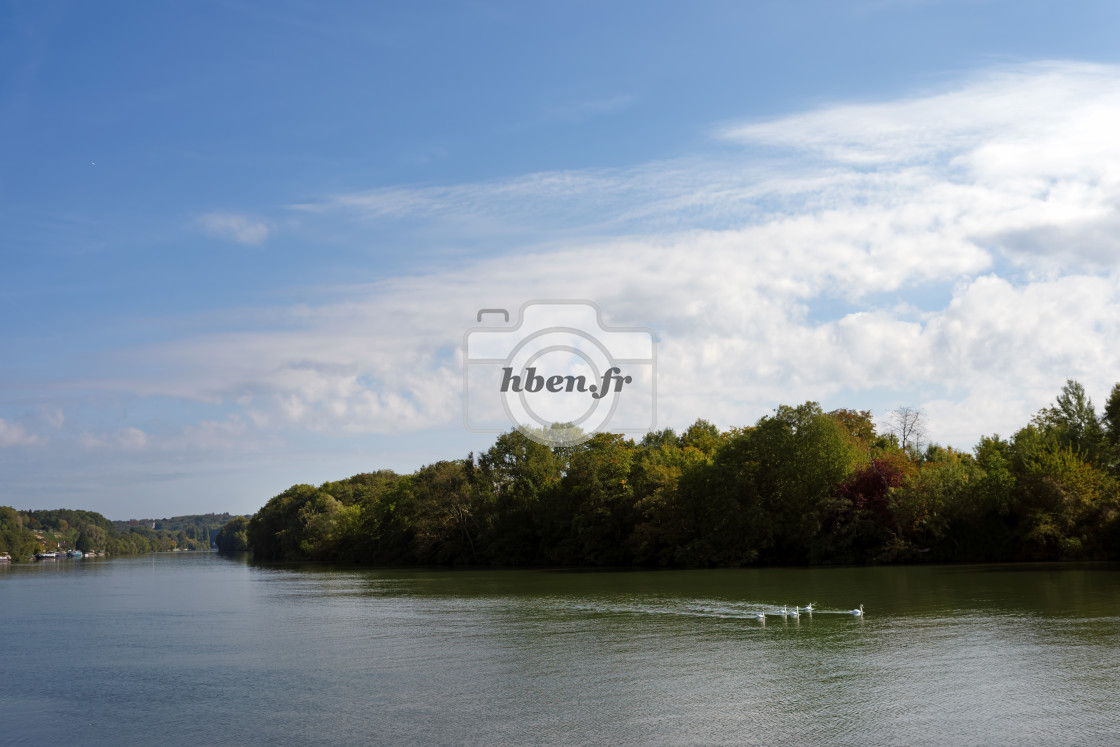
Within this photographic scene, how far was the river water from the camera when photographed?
53.3ft

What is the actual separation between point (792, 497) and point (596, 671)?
50.8m

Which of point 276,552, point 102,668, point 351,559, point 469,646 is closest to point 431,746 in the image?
point 469,646

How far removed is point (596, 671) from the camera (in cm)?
2167

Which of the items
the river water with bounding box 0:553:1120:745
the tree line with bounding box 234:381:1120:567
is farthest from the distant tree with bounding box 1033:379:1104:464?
the river water with bounding box 0:553:1120:745

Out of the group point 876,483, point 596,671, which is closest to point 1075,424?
point 876,483

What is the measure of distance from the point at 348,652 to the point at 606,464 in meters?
57.6

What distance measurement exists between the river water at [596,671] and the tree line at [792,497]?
20.5 meters

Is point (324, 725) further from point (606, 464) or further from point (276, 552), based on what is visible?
point (276, 552)

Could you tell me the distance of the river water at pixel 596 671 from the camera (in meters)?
16.2

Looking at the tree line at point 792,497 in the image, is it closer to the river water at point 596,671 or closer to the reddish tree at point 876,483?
the reddish tree at point 876,483

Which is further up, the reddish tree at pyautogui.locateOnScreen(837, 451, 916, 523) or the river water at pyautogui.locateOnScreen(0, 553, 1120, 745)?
the reddish tree at pyautogui.locateOnScreen(837, 451, 916, 523)

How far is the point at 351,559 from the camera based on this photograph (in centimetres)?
11619

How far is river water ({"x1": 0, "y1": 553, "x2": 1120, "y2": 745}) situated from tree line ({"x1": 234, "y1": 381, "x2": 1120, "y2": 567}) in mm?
20488

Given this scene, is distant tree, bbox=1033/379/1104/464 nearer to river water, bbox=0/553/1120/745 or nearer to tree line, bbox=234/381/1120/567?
tree line, bbox=234/381/1120/567
